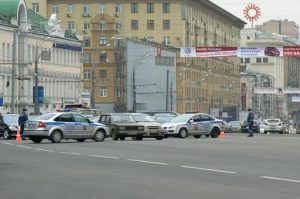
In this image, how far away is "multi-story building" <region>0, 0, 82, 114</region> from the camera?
8962 centimetres

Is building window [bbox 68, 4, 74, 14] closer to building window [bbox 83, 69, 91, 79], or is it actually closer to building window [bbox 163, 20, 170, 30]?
building window [bbox 83, 69, 91, 79]

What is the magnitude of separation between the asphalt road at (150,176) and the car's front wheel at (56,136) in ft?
40.4

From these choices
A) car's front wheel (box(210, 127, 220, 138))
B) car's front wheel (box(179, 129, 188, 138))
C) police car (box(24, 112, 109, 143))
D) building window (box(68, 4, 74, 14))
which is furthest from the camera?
building window (box(68, 4, 74, 14))

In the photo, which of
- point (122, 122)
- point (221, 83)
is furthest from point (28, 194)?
point (221, 83)

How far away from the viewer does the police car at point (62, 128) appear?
41.0 meters

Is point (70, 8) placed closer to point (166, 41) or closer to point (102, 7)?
point (102, 7)

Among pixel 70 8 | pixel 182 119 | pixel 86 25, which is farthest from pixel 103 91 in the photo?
pixel 182 119

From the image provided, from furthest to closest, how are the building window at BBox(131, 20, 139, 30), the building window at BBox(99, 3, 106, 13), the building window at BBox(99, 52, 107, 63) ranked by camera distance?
the building window at BBox(131, 20, 139, 30) < the building window at BBox(99, 3, 106, 13) < the building window at BBox(99, 52, 107, 63)

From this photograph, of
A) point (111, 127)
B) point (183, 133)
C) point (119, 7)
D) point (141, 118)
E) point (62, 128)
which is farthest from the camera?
point (119, 7)

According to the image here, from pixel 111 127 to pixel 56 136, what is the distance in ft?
17.4

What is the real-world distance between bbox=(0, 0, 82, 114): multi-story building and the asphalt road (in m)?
56.7

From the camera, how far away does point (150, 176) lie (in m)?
19.5

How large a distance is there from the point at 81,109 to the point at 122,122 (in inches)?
1059

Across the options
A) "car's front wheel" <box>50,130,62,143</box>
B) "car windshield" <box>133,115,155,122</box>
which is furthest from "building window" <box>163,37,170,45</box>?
"car's front wheel" <box>50,130,62,143</box>
